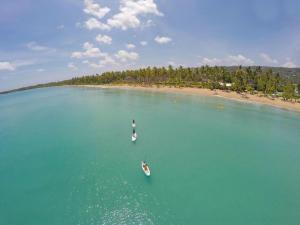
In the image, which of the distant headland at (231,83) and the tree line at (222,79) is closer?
the distant headland at (231,83)

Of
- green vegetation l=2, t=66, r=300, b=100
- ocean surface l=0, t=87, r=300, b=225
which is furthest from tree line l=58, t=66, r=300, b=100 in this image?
ocean surface l=0, t=87, r=300, b=225

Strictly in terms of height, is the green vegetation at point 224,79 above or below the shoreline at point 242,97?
above

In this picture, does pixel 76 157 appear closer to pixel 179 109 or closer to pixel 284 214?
pixel 284 214

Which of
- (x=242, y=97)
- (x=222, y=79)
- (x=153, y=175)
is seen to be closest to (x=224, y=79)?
(x=222, y=79)

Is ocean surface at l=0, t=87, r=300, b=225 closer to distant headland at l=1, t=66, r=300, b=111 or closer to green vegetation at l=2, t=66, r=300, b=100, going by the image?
distant headland at l=1, t=66, r=300, b=111

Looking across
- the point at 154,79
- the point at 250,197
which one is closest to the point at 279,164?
the point at 250,197

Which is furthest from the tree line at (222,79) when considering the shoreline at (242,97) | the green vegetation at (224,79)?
the shoreline at (242,97)

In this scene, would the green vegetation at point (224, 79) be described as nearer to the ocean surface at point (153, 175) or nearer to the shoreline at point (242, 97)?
the shoreline at point (242, 97)
